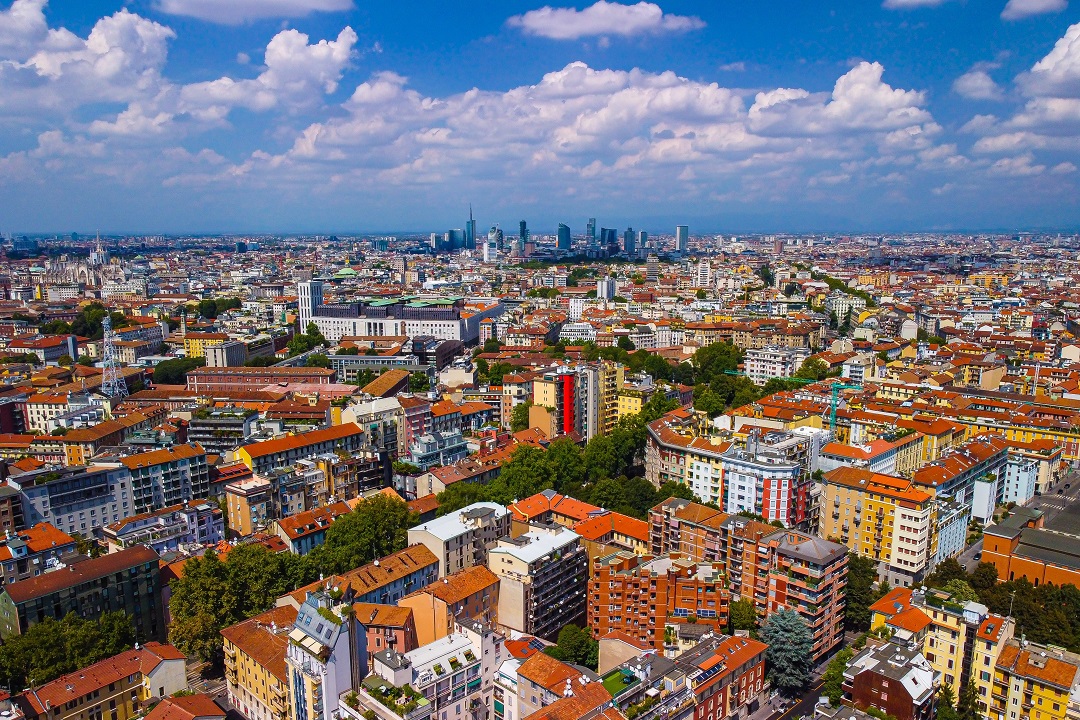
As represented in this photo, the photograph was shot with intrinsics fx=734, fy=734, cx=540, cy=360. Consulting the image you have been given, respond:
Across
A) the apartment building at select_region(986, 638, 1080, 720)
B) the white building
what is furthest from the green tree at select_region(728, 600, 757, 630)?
the white building

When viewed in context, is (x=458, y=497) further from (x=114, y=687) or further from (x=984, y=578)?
(x=984, y=578)

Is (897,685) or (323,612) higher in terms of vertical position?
(323,612)

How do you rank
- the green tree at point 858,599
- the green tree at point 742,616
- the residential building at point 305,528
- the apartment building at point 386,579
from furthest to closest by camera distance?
the residential building at point 305,528, the green tree at point 858,599, the green tree at point 742,616, the apartment building at point 386,579

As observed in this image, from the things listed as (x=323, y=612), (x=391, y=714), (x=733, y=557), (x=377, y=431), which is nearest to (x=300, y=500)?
(x=377, y=431)

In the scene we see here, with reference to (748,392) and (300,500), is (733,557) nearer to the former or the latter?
(300,500)

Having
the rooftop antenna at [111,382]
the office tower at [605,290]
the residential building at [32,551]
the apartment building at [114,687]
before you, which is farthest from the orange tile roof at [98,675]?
the office tower at [605,290]

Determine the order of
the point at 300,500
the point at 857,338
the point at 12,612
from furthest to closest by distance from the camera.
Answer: the point at 857,338 < the point at 300,500 < the point at 12,612

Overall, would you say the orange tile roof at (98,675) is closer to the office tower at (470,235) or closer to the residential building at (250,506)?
the residential building at (250,506)
